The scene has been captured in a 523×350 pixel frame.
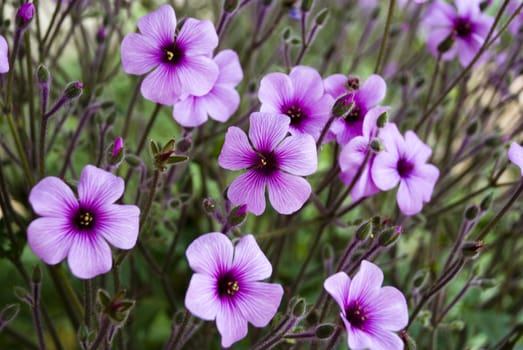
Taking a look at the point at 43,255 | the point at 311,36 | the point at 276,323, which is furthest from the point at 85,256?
the point at 311,36

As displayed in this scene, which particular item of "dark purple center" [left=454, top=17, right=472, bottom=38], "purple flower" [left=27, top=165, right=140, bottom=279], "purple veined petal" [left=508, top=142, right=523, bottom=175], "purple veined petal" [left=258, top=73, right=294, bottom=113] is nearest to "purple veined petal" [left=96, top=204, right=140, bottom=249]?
"purple flower" [left=27, top=165, right=140, bottom=279]

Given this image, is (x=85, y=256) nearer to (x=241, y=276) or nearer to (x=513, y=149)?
(x=241, y=276)

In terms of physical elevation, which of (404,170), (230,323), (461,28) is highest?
(461,28)

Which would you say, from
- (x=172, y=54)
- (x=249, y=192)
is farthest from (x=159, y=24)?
(x=249, y=192)

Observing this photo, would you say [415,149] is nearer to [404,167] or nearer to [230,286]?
[404,167]

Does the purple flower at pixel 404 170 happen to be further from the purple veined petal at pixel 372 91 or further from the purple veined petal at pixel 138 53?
the purple veined petal at pixel 138 53

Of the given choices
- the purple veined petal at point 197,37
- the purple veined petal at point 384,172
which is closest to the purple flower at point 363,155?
the purple veined petal at point 384,172

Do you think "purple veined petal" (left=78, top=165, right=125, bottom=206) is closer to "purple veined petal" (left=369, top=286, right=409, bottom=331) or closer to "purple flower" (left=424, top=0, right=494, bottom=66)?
"purple veined petal" (left=369, top=286, right=409, bottom=331)
